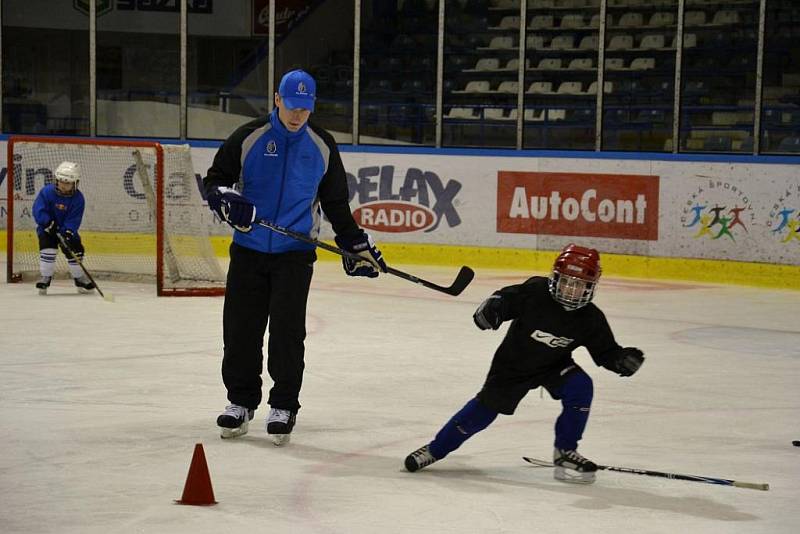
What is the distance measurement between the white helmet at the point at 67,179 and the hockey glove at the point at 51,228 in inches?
9.8

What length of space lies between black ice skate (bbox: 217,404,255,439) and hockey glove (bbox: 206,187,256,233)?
0.73 meters

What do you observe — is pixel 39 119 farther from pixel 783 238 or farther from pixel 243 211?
pixel 243 211

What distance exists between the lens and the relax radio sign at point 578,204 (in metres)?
11.8

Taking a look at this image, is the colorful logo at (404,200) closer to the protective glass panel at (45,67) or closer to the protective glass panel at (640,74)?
the protective glass panel at (640,74)

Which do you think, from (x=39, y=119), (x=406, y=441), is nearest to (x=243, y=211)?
(x=406, y=441)

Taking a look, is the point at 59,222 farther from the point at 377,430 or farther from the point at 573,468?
the point at 573,468

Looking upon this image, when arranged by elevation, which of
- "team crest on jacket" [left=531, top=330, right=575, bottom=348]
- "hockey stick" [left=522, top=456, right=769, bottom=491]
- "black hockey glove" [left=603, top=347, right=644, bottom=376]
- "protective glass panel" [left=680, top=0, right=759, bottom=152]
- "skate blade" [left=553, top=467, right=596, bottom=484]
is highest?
"protective glass panel" [left=680, top=0, right=759, bottom=152]

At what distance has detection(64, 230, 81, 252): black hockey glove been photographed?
1020 centimetres

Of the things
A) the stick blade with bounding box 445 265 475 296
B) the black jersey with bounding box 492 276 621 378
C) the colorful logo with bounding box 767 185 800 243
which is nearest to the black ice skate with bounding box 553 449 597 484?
the black jersey with bounding box 492 276 621 378

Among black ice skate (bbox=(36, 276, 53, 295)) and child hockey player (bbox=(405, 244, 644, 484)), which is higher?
child hockey player (bbox=(405, 244, 644, 484))

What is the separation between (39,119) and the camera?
14.2 m

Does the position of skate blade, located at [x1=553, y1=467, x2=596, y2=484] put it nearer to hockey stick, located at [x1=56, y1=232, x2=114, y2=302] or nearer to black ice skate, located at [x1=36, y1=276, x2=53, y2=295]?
hockey stick, located at [x1=56, y1=232, x2=114, y2=302]

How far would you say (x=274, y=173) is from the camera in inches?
206

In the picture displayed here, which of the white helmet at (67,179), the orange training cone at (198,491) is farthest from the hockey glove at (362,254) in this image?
the white helmet at (67,179)
